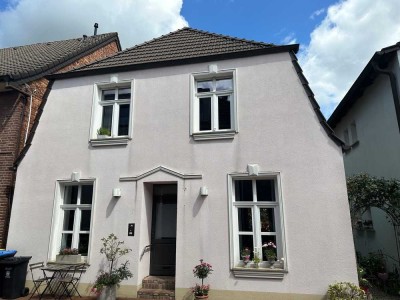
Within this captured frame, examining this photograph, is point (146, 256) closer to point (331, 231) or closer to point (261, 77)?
point (331, 231)

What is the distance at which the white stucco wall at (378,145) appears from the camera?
337 inches

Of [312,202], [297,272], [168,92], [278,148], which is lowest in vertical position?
[297,272]

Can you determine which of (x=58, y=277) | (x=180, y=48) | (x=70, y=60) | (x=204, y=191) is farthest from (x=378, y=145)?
(x=70, y=60)

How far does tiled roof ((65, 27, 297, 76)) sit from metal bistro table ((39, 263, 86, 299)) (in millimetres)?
5505

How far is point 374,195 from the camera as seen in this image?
762cm

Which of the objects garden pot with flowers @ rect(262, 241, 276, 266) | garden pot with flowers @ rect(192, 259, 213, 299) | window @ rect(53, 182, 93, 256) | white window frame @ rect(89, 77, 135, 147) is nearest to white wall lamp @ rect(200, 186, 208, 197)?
garden pot with flowers @ rect(192, 259, 213, 299)

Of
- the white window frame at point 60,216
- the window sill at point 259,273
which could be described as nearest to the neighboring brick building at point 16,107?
the white window frame at point 60,216

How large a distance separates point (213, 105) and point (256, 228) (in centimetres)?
336

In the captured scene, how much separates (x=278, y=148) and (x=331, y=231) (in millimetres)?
2180

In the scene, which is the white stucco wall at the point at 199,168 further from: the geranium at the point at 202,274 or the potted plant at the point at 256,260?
the potted plant at the point at 256,260

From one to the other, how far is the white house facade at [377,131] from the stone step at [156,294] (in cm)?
538

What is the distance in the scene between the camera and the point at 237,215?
23.4 feet

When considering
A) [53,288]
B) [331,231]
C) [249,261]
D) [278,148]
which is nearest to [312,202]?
[331,231]

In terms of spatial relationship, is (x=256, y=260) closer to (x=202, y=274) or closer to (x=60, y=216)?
(x=202, y=274)
